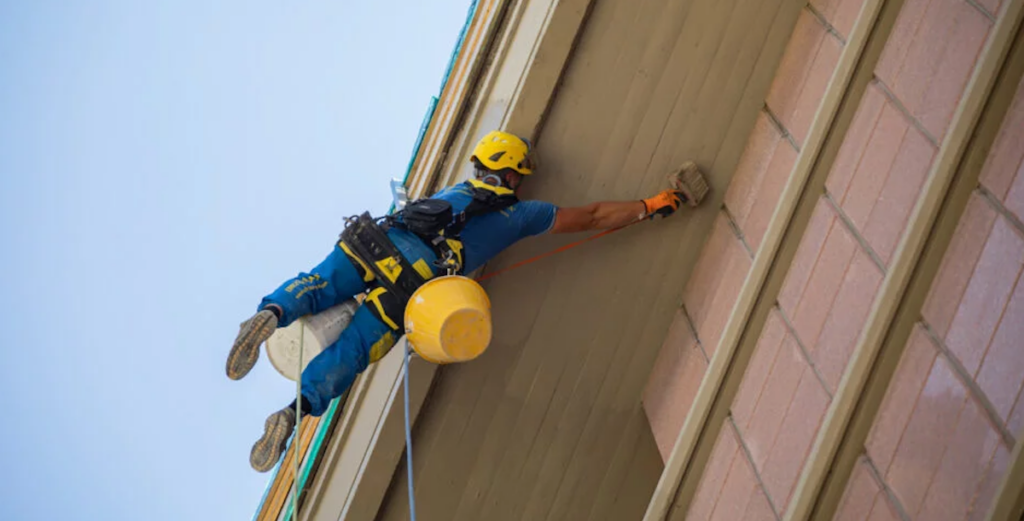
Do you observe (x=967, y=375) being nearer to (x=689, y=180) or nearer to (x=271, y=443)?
(x=689, y=180)

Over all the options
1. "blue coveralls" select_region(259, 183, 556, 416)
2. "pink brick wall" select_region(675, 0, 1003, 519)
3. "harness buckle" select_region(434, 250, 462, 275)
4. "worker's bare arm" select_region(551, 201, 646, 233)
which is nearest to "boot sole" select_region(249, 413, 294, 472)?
"blue coveralls" select_region(259, 183, 556, 416)

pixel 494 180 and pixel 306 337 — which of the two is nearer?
pixel 306 337

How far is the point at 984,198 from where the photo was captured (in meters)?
2.93

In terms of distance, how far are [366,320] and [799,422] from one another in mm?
1848

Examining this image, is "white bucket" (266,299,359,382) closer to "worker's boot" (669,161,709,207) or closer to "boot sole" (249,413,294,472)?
"boot sole" (249,413,294,472)

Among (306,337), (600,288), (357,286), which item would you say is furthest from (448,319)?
(600,288)

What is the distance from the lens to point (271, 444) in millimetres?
4180

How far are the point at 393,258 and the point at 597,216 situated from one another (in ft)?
3.27

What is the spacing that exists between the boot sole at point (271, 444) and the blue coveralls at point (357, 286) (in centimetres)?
16

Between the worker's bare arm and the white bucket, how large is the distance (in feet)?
3.36

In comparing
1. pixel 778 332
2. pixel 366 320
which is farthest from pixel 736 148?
pixel 366 320

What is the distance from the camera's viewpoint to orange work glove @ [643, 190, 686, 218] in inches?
187

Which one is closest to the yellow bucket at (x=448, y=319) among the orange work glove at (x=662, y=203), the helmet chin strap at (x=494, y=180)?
the helmet chin strap at (x=494, y=180)

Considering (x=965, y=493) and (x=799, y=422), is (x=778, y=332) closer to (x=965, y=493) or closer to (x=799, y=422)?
(x=799, y=422)
